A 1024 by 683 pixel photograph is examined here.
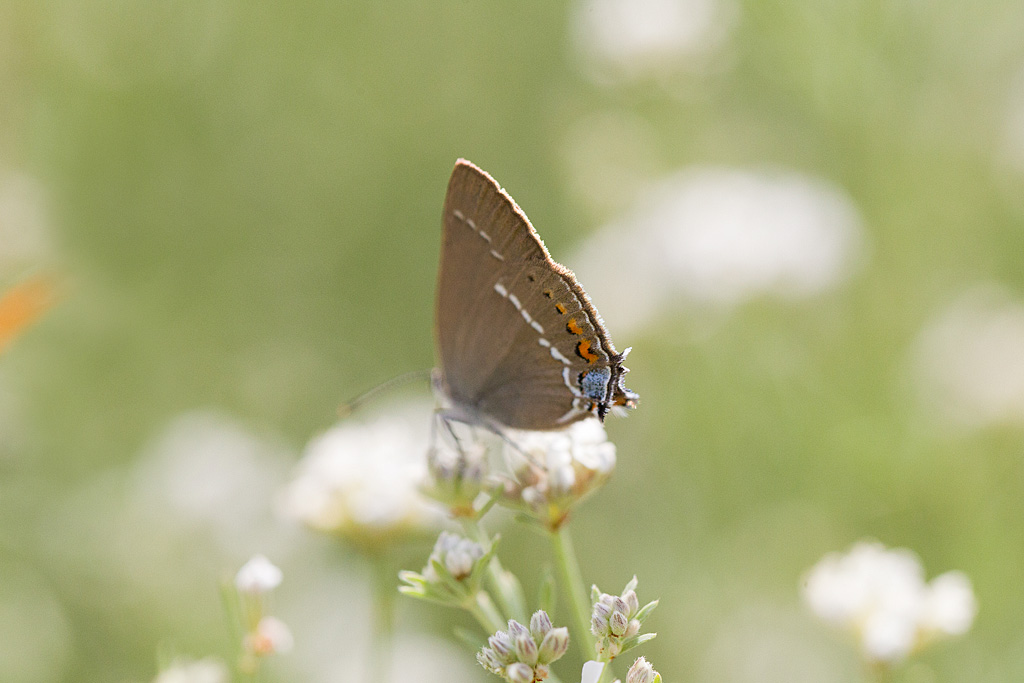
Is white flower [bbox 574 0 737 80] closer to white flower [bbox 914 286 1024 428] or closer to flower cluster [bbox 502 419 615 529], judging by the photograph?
white flower [bbox 914 286 1024 428]

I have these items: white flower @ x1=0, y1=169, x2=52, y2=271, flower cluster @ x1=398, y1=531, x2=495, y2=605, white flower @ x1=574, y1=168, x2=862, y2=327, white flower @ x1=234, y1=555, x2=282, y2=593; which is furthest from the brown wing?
white flower @ x1=0, y1=169, x2=52, y2=271

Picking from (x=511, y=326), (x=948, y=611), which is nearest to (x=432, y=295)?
(x=511, y=326)

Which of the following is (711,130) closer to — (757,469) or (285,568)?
(757,469)

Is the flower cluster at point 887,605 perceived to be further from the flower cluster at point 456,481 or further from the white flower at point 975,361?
the white flower at point 975,361

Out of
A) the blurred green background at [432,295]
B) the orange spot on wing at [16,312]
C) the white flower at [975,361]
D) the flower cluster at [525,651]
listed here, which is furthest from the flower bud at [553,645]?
the white flower at [975,361]

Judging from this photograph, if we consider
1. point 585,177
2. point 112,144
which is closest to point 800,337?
point 585,177
